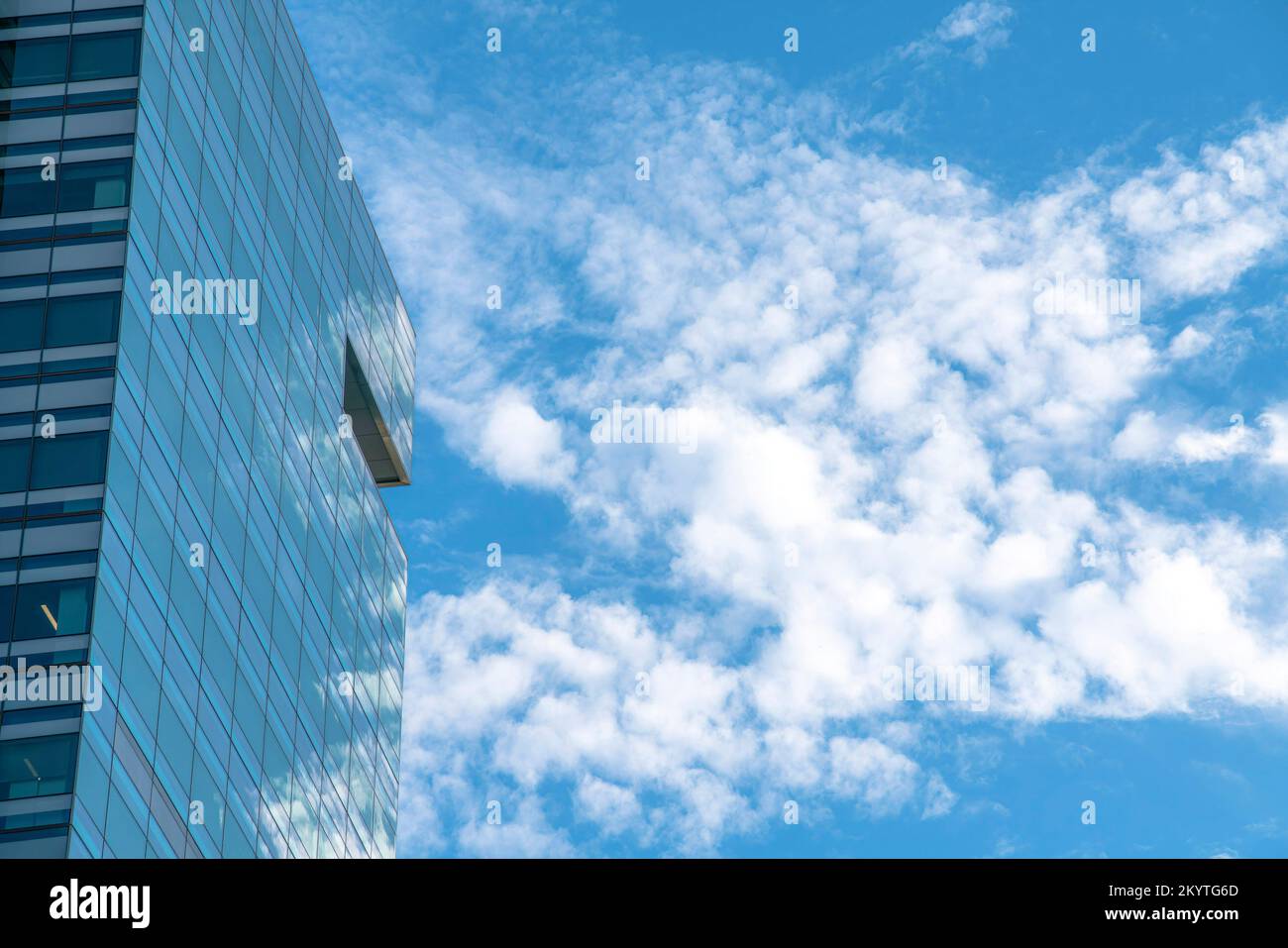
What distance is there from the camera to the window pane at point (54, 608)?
46.6 meters

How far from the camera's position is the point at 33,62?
55.0 meters

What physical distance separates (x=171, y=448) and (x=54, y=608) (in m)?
9.08

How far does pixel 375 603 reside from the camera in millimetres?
85125

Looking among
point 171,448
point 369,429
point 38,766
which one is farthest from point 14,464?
point 369,429

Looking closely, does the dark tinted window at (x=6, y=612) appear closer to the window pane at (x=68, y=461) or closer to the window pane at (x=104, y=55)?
the window pane at (x=68, y=461)

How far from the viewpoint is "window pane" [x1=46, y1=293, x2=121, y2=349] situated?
51.2 meters

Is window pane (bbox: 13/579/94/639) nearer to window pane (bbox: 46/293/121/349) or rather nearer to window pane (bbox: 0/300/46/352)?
window pane (bbox: 46/293/121/349)

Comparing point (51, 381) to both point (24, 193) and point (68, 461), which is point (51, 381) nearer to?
point (68, 461)

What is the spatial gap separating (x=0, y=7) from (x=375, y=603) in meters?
36.4

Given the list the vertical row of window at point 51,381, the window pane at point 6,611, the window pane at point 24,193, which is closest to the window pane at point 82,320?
the vertical row of window at point 51,381

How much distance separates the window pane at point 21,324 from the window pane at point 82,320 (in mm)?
335
